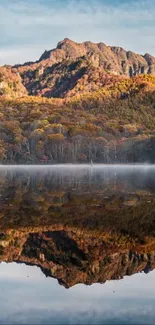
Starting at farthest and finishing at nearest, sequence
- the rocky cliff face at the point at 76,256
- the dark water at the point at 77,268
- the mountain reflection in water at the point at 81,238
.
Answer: the mountain reflection in water at the point at 81,238
the rocky cliff face at the point at 76,256
the dark water at the point at 77,268

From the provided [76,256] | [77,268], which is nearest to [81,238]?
[76,256]

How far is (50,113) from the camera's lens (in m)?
200

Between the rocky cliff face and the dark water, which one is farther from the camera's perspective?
the rocky cliff face

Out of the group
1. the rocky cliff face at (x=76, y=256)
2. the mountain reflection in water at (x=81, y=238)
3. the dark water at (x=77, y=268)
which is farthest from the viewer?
the mountain reflection in water at (x=81, y=238)

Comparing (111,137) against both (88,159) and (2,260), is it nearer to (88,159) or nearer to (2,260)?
(88,159)

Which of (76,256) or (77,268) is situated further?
(76,256)

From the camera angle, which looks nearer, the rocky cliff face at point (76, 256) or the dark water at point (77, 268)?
the dark water at point (77, 268)

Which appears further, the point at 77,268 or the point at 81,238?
the point at 81,238

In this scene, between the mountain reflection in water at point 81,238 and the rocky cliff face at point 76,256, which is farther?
the mountain reflection in water at point 81,238

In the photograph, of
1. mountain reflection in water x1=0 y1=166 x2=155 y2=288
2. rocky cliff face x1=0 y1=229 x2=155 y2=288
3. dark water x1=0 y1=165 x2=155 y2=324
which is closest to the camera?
dark water x1=0 y1=165 x2=155 y2=324

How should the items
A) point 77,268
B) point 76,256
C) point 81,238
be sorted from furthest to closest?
point 81,238
point 76,256
point 77,268

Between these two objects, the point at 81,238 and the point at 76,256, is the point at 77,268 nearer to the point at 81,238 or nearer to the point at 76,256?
the point at 76,256

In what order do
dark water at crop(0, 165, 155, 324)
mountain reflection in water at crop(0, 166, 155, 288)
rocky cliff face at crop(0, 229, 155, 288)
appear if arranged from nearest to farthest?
1. dark water at crop(0, 165, 155, 324)
2. rocky cliff face at crop(0, 229, 155, 288)
3. mountain reflection in water at crop(0, 166, 155, 288)

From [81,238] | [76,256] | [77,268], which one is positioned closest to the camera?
[77,268]
